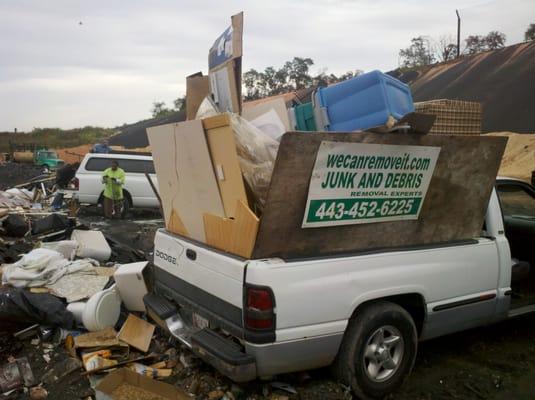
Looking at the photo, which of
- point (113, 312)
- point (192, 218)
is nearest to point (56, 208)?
point (113, 312)

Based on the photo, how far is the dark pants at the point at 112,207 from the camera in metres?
13.2

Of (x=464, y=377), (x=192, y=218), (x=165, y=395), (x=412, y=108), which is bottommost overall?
(x=464, y=377)

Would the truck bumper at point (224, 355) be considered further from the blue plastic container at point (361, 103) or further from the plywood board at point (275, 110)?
the blue plastic container at point (361, 103)

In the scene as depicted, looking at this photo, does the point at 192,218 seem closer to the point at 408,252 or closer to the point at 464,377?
the point at 408,252

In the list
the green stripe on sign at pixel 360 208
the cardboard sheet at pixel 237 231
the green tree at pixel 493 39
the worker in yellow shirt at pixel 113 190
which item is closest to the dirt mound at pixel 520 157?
the worker in yellow shirt at pixel 113 190

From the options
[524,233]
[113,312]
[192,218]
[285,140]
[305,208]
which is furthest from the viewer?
[524,233]

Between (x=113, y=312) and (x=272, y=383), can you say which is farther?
(x=113, y=312)

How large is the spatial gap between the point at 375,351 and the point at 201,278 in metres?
1.34

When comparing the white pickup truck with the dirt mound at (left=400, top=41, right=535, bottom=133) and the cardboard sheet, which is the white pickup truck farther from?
the dirt mound at (left=400, top=41, right=535, bottom=133)

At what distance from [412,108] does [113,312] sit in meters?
3.36

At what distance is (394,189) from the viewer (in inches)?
132

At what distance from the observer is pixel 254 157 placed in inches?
124

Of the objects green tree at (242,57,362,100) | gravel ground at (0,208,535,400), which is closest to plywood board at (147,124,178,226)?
gravel ground at (0,208,535,400)

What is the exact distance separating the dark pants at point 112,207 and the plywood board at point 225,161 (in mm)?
10674
